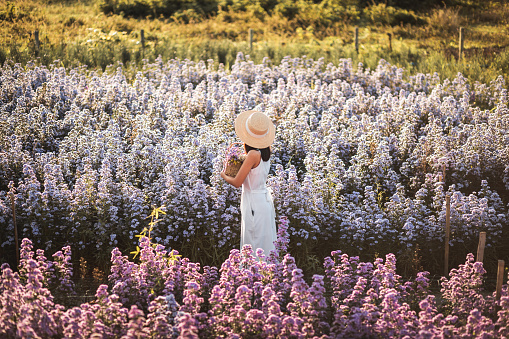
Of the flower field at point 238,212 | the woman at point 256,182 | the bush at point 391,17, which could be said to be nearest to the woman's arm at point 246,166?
the woman at point 256,182

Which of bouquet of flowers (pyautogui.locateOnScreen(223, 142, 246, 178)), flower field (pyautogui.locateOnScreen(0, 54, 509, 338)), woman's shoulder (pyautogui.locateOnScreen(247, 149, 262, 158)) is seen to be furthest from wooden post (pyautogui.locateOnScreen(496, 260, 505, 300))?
bouquet of flowers (pyautogui.locateOnScreen(223, 142, 246, 178))

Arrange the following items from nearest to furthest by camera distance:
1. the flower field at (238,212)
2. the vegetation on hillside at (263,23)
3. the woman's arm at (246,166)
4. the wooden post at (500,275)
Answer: the flower field at (238,212) → the wooden post at (500,275) → the woman's arm at (246,166) → the vegetation on hillside at (263,23)

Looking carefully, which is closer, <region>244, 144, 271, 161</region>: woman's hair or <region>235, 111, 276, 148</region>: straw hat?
<region>235, 111, 276, 148</region>: straw hat

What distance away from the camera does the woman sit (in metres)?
5.55

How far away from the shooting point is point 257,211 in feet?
18.6

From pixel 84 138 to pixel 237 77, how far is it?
5.58m

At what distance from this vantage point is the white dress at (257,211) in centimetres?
567

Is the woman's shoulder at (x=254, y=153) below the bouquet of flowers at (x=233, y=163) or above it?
above

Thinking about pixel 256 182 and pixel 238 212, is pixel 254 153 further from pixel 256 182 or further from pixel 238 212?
pixel 238 212

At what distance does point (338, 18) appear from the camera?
2845cm

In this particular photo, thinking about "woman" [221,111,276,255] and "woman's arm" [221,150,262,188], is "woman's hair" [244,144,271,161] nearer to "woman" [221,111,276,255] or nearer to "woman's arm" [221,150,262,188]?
"woman" [221,111,276,255]

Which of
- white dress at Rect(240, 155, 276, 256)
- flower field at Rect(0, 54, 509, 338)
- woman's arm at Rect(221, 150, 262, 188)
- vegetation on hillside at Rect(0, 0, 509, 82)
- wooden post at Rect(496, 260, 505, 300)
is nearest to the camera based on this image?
flower field at Rect(0, 54, 509, 338)

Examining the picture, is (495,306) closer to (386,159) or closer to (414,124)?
(386,159)

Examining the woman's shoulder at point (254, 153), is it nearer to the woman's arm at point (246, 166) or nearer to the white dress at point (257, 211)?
the woman's arm at point (246, 166)
